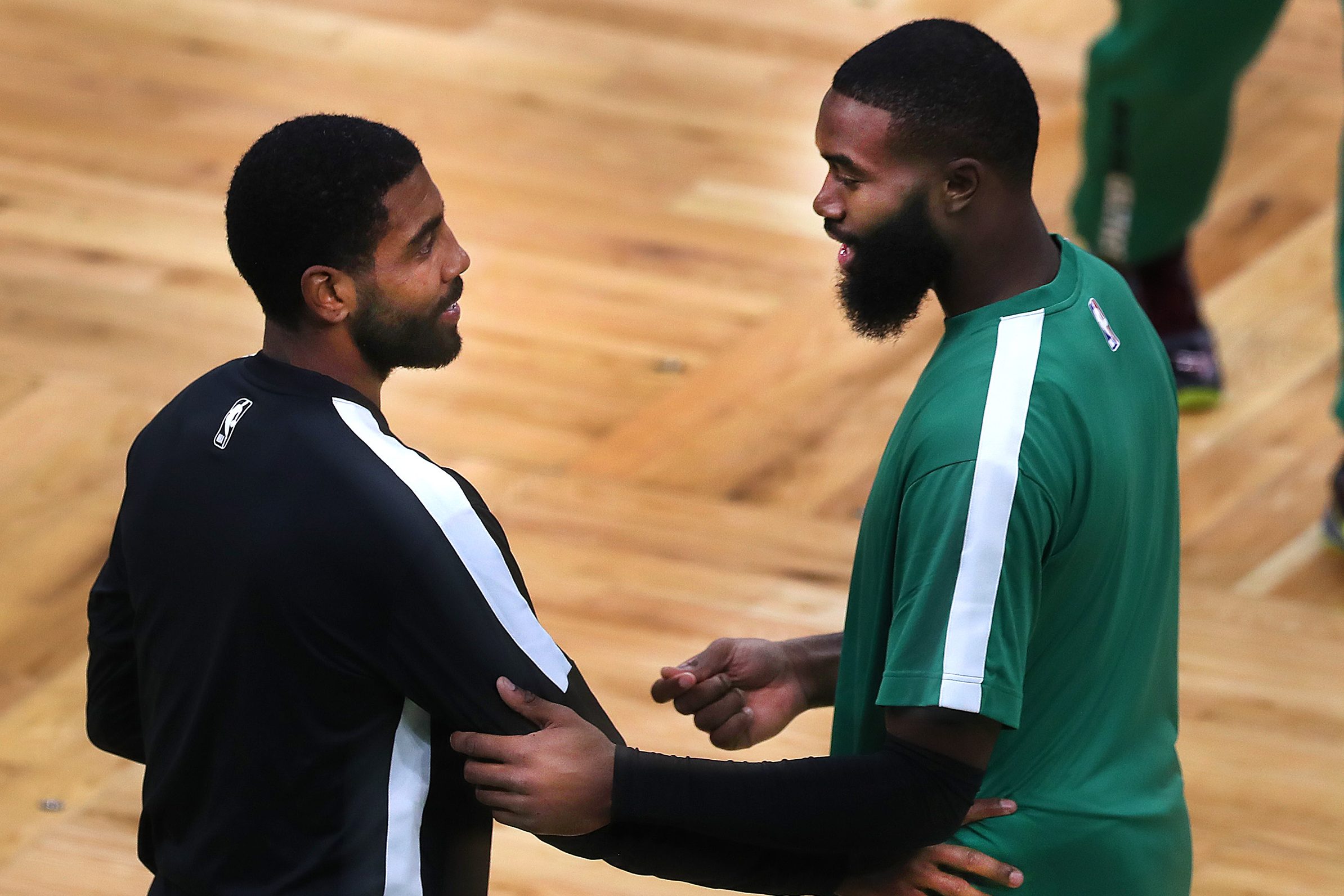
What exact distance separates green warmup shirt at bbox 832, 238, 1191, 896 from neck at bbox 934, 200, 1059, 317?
2 cm

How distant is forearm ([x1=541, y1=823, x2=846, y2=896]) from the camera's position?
1.64 metres

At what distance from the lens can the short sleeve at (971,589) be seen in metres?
1.51

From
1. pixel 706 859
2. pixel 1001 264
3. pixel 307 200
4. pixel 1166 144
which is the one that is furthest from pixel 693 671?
pixel 1166 144

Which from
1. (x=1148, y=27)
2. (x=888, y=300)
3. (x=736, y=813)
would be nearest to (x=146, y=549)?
(x=736, y=813)

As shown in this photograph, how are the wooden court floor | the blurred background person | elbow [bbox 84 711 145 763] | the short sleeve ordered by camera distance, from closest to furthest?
the short sleeve → elbow [bbox 84 711 145 763] → the wooden court floor → the blurred background person

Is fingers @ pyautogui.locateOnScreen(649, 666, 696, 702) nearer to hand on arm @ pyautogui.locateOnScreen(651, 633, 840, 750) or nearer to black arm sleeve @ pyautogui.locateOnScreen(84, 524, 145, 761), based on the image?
hand on arm @ pyautogui.locateOnScreen(651, 633, 840, 750)

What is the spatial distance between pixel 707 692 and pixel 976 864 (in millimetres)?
433

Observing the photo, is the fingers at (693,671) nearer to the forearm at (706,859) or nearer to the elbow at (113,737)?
the forearm at (706,859)

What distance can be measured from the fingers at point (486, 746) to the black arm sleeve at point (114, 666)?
1.16 ft

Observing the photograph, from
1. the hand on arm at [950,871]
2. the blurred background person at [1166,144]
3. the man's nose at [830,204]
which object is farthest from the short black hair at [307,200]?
the blurred background person at [1166,144]

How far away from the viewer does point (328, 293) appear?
1.62 meters

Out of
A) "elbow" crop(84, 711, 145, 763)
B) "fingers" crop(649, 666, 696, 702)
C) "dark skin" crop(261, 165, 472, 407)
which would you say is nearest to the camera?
"dark skin" crop(261, 165, 472, 407)

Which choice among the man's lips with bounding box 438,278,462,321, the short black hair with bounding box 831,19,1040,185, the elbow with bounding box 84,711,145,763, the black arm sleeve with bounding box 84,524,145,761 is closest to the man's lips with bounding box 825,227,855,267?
the short black hair with bounding box 831,19,1040,185

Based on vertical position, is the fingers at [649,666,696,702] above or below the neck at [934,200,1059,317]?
below
